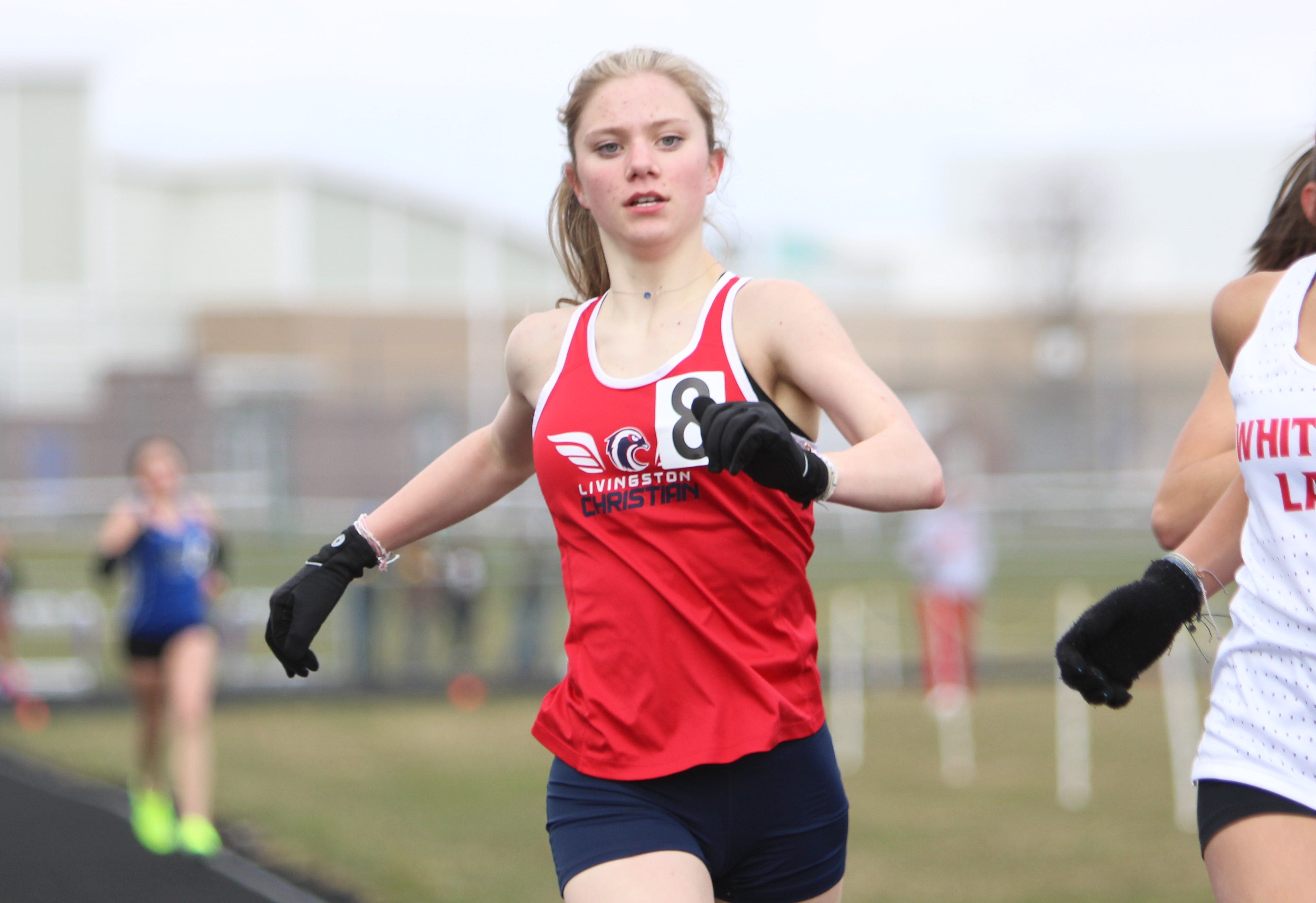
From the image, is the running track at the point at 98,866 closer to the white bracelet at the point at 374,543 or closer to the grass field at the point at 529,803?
the grass field at the point at 529,803

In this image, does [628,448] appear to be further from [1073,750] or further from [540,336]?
[1073,750]

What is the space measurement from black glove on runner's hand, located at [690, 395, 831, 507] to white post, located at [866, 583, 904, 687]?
1352 centimetres

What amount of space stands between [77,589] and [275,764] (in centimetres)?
829

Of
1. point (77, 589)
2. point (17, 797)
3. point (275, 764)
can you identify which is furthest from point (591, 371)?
point (77, 589)

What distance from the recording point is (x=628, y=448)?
245cm

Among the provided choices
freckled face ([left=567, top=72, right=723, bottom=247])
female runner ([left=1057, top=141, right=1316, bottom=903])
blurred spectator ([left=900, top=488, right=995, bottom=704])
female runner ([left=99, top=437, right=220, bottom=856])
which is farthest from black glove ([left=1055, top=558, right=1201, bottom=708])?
blurred spectator ([left=900, top=488, right=995, bottom=704])

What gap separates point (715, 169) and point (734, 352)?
0.44m

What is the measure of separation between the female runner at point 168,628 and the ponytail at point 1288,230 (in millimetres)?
5928

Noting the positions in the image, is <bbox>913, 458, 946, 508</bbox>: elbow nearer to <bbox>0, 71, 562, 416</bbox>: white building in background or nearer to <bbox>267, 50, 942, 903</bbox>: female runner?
<bbox>267, 50, 942, 903</bbox>: female runner

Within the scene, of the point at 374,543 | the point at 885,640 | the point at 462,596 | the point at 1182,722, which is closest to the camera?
the point at 374,543

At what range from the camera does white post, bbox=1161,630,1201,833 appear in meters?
8.35

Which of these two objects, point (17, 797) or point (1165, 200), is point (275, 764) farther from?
point (1165, 200)

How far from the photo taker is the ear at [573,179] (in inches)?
108

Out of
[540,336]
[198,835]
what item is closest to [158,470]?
[198,835]
